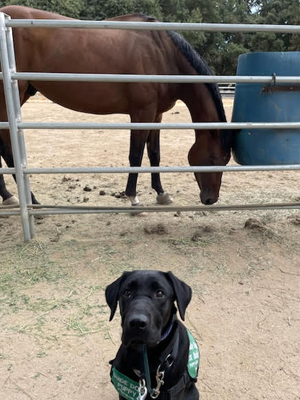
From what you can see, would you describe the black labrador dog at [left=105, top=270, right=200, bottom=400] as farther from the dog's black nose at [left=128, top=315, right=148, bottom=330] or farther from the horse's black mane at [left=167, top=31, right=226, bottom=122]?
the horse's black mane at [left=167, top=31, right=226, bottom=122]

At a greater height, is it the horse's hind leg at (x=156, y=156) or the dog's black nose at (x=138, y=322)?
the dog's black nose at (x=138, y=322)

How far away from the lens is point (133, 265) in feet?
9.45

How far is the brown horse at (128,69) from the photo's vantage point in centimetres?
346

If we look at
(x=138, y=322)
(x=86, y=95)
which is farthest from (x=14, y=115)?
(x=138, y=322)

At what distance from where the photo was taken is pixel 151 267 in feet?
9.36

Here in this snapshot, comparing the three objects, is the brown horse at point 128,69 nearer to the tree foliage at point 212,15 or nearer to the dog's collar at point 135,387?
the dog's collar at point 135,387

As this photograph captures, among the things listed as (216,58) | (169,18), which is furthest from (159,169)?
(169,18)

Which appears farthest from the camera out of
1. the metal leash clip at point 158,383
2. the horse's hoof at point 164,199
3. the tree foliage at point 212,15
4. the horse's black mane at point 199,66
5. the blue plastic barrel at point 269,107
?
the tree foliage at point 212,15

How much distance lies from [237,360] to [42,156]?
207 inches

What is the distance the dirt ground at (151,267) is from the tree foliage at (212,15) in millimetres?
37268

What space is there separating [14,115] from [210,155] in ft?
5.56

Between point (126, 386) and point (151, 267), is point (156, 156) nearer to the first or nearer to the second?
point (151, 267)

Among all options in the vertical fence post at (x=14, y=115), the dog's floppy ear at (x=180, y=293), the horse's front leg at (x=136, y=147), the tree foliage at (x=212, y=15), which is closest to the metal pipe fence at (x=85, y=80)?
the vertical fence post at (x=14, y=115)

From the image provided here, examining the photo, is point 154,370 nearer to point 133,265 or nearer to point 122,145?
point 133,265
